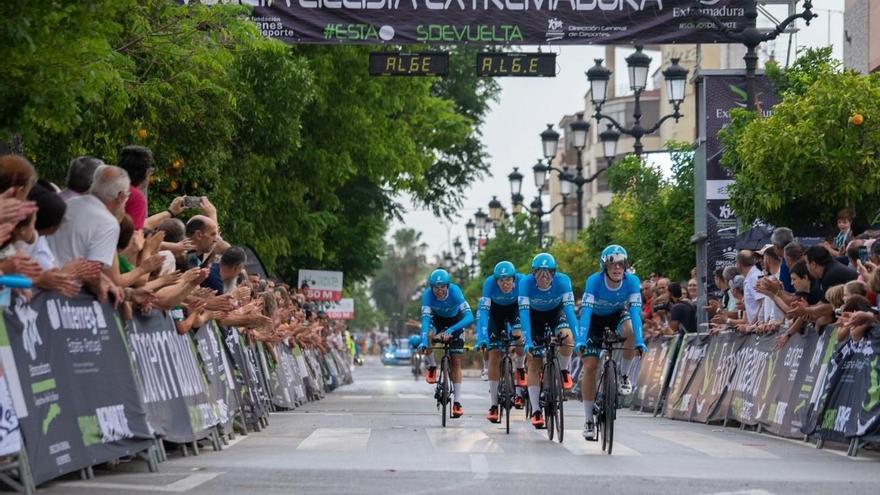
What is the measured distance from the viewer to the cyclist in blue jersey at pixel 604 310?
16.3 m

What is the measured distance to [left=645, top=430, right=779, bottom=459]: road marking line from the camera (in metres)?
14.6

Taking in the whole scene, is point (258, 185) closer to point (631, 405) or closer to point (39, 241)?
point (631, 405)

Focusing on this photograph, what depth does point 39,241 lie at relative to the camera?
35.4ft

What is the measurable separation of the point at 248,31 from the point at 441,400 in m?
4.71

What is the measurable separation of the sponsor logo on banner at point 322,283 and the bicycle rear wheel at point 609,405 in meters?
30.0

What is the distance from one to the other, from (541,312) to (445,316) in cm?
319

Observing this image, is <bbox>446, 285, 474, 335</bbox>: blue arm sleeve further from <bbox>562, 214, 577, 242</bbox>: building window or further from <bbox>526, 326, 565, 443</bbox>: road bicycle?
<bbox>562, 214, 577, 242</bbox>: building window

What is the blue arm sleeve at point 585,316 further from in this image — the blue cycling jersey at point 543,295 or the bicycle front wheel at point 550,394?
the blue cycling jersey at point 543,295

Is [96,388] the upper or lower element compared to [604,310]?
lower

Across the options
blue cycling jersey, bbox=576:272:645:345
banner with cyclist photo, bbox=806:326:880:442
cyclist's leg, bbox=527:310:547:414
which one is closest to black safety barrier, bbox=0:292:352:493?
blue cycling jersey, bbox=576:272:645:345

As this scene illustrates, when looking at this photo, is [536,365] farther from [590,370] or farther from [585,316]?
[585,316]

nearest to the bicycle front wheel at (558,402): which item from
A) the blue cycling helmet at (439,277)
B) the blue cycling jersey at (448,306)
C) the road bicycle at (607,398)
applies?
the road bicycle at (607,398)

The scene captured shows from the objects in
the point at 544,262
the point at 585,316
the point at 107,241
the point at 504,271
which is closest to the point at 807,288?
the point at 585,316

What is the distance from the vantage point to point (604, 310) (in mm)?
16641
